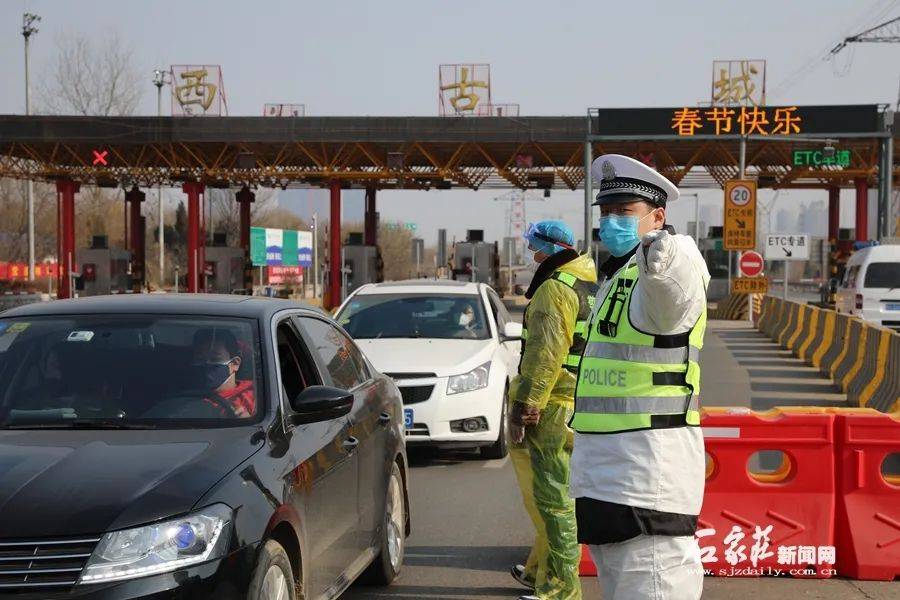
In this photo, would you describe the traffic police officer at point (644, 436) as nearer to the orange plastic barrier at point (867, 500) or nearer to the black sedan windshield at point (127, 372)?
the black sedan windshield at point (127, 372)

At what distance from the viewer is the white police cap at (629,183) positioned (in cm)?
402

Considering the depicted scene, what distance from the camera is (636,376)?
3840mm

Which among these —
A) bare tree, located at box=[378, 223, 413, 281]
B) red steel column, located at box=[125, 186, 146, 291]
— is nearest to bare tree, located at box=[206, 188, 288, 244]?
bare tree, located at box=[378, 223, 413, 281]

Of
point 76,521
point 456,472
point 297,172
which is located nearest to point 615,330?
point 76,521

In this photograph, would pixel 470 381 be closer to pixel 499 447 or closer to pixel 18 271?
pixel 499 447

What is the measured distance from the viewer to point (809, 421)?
270 inches

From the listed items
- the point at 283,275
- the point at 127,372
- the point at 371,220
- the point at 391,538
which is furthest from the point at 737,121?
the point at 283,275

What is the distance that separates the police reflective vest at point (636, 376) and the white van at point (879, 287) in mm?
21662

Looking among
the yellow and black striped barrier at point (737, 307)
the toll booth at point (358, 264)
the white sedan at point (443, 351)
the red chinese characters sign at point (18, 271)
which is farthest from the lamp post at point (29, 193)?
the white sedan at point (443, 351)

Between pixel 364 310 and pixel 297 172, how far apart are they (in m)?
33.5

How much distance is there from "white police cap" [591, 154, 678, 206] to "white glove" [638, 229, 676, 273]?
47 centimetres

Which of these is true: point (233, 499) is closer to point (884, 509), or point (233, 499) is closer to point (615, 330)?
point (615, 330)

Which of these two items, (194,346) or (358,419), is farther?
(358,419)

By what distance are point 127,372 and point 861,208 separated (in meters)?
45.4
